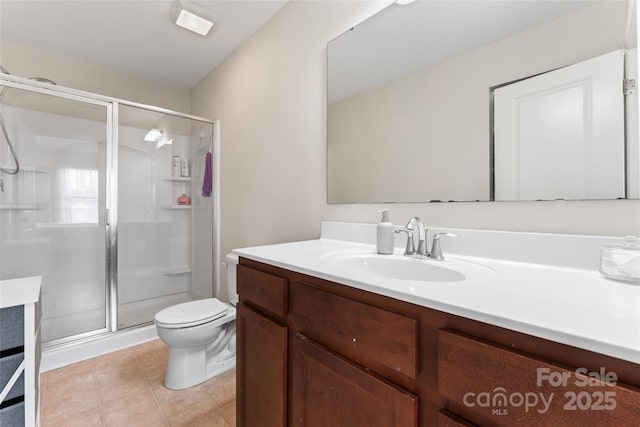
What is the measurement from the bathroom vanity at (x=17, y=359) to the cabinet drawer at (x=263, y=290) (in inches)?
26.7

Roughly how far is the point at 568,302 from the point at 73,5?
109 inches

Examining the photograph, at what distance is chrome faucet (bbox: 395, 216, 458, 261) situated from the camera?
3.13 ft

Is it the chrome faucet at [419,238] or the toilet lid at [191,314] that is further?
the toilet lid at [191,314]

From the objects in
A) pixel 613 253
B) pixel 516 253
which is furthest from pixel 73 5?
pixel 613 253

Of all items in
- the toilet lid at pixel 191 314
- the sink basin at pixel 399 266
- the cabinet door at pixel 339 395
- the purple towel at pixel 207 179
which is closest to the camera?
the cabinet door at pixel 339 395

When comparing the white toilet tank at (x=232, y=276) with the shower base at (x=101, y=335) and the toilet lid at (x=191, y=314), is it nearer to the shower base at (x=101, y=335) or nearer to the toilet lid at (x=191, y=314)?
the toilet lid at (x=191, y=314)

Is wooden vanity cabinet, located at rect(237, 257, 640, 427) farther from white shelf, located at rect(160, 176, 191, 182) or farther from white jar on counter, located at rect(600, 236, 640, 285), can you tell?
white shelf, located at rect(160, 176, 191, 182)

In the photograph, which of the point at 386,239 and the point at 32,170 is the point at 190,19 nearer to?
the point at 32,170

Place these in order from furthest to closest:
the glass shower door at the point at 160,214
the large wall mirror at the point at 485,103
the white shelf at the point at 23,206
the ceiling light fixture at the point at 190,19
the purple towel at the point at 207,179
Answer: the purple towel at the point at 207,179
the glass shower door at the point at 160,214
the white shelf at the point at 23,206
the ceiling light fixture at the point at 190,19
the large wall mirror at the point at 485,103

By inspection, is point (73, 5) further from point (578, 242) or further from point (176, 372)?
point (578, 242)

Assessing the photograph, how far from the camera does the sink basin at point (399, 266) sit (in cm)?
87

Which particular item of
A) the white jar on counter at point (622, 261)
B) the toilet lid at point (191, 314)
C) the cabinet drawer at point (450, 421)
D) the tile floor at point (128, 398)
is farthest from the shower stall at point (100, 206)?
the white jar on counter at point (622, 261)

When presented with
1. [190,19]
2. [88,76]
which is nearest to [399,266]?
[190,19]

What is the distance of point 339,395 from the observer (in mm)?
693
